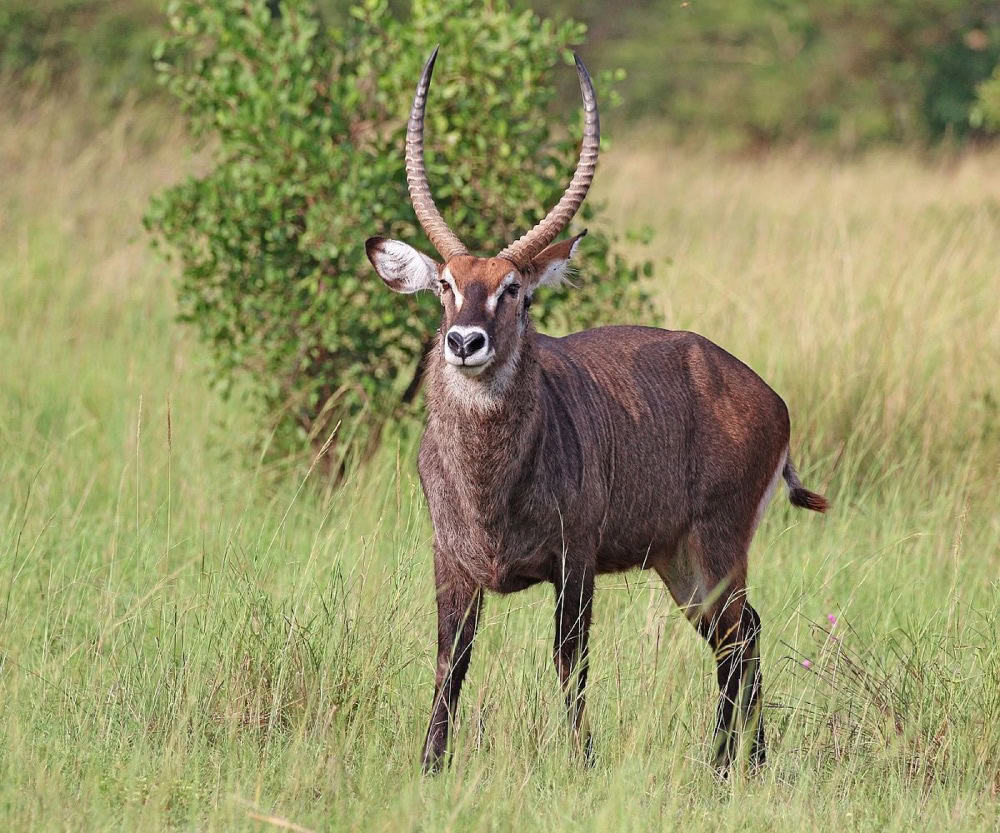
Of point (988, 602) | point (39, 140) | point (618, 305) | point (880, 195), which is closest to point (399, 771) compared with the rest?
point (988, 602)

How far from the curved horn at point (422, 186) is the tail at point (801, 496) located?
1361 mm

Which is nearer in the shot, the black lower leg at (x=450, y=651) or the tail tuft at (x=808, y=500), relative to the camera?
the black lower leg at (x=450, y=651)

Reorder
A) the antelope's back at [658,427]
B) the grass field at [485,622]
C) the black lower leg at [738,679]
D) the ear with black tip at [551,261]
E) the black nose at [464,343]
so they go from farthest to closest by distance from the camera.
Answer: the antelope's back at [658,427]
the ear with black tip at [551,261]
the black lower leg at [738,679]
the black nose at [464,343]
the grass field at [485,622]

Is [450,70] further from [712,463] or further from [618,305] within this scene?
[712,463]

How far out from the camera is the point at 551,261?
431 centimetres

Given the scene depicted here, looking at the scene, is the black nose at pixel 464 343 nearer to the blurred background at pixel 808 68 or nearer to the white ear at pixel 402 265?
the white ear at pixel 402 265

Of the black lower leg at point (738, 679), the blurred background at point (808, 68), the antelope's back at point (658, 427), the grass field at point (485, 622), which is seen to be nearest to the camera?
the grass field at point (485, 622)

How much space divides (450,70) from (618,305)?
3.80 feet

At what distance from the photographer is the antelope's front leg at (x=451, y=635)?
13.4 ft

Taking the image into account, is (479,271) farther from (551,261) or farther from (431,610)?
(431,610)

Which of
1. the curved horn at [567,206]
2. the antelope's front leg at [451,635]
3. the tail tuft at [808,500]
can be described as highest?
the curved horn at [567,206]

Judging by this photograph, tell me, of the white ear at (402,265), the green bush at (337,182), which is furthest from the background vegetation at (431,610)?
the white ear at (402,265)

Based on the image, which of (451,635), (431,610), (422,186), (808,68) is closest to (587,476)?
(451,635)

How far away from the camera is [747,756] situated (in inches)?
146
